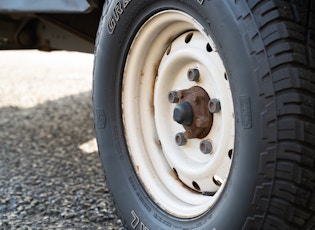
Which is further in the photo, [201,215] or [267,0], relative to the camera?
[201,215]

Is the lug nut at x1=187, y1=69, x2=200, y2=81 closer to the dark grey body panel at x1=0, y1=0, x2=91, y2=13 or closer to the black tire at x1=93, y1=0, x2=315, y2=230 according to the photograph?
the black tire at x1=93, y1=0, x2=315, y2=230

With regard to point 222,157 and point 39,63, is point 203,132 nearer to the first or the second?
point 222,157

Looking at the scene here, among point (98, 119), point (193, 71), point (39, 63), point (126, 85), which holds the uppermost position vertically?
point (193, 71)

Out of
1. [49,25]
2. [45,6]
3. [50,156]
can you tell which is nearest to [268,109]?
[45,6]

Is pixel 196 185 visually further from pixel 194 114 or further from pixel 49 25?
pixel 49 25

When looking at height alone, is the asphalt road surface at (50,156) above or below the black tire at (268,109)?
below

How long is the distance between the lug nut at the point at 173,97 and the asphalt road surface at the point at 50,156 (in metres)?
0.66

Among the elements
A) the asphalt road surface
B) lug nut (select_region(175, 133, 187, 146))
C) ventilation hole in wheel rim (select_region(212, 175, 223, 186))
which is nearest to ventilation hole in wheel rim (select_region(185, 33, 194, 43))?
lug nut (select_region(175, 133, 187, 146))

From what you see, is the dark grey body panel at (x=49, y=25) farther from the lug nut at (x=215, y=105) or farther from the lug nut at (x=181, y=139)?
the lug nut at (x=215, y=105)

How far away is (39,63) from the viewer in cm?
836

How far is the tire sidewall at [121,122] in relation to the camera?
1.77m

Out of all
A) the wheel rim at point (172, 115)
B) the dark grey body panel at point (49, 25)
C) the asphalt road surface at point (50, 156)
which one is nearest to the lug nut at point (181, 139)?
the wheel rim at point (172, 115)

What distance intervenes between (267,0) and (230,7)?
0.10m

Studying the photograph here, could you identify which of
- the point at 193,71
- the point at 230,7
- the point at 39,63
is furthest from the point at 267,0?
the point at 39,63
